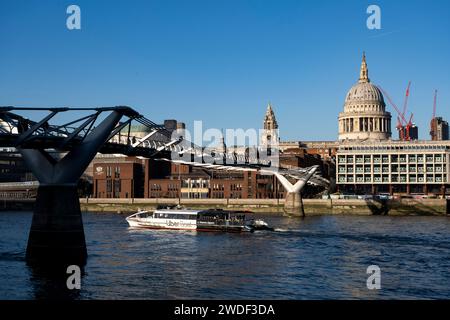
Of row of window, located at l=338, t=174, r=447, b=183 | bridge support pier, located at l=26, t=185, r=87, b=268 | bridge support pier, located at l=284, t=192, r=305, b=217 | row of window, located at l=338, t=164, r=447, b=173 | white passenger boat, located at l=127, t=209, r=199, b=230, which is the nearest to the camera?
bridge support pier, located at l=26, t=185, r=87, b=268

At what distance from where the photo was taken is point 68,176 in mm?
43500

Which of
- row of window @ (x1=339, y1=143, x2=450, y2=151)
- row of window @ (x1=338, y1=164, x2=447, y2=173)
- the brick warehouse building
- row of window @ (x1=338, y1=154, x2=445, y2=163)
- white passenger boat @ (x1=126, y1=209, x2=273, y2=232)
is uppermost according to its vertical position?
row of window @ (x1=339, y1=143, x2=450, y2=151)

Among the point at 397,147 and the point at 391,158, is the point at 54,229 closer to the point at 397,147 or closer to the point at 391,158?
the point at 391,158

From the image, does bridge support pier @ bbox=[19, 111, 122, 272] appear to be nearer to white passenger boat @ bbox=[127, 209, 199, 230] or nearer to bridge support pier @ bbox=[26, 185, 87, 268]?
bridge support pier @ bbox=[26, 185, 87, 268]

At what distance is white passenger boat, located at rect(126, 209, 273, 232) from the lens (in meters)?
71.4

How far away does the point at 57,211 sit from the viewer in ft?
142

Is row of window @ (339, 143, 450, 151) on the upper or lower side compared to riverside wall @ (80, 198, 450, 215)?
upper

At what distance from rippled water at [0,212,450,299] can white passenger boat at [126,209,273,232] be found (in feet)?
14.8

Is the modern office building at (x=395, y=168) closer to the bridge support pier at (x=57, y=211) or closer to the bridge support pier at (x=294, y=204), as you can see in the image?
the bridge support pier at (x=294, y=204)

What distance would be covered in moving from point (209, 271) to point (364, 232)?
1307 inches

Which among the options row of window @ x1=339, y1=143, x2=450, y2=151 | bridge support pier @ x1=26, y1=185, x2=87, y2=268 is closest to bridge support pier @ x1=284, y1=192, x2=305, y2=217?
row of window @ x1=339, y1=143, x2=450, y2=151
